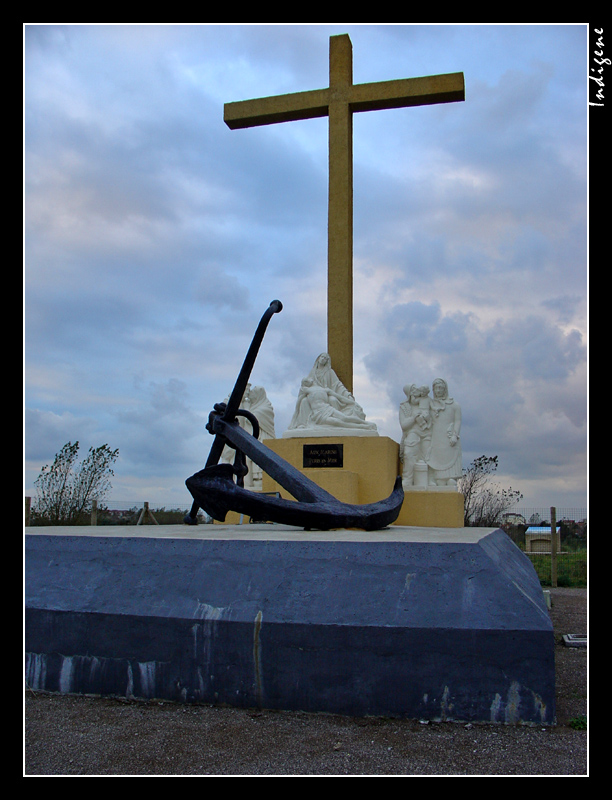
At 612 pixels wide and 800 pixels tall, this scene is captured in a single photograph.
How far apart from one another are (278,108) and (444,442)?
6131mm

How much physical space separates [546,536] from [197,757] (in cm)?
1082

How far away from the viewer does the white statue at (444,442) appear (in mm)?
9297

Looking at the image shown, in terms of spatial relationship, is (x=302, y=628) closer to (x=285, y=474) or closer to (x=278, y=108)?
(x=285, y=474)

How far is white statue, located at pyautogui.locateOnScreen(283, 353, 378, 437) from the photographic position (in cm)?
909

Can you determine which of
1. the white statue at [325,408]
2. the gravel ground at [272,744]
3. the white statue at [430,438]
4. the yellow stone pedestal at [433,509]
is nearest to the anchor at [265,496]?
the gravel ground at [272,744]

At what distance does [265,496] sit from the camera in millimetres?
4016

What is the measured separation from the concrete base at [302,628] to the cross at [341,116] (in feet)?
22.2

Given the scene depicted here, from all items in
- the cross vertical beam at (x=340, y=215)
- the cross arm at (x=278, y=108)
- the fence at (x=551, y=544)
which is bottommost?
the fence at (x=551, y=544)

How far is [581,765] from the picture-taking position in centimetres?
240

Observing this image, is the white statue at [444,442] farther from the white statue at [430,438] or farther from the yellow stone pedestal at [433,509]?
the yellow stone pedestal at [433,509]

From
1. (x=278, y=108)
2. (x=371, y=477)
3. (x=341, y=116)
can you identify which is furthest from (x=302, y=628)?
(x=278, y=108)

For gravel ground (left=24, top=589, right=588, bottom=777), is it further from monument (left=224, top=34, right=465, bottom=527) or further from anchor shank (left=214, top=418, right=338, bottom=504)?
monument (left=224, top=34, right=465, bottom=527)

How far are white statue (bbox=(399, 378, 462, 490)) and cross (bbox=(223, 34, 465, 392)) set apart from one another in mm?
1065

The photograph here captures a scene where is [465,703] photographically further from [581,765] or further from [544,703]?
[581,765]
